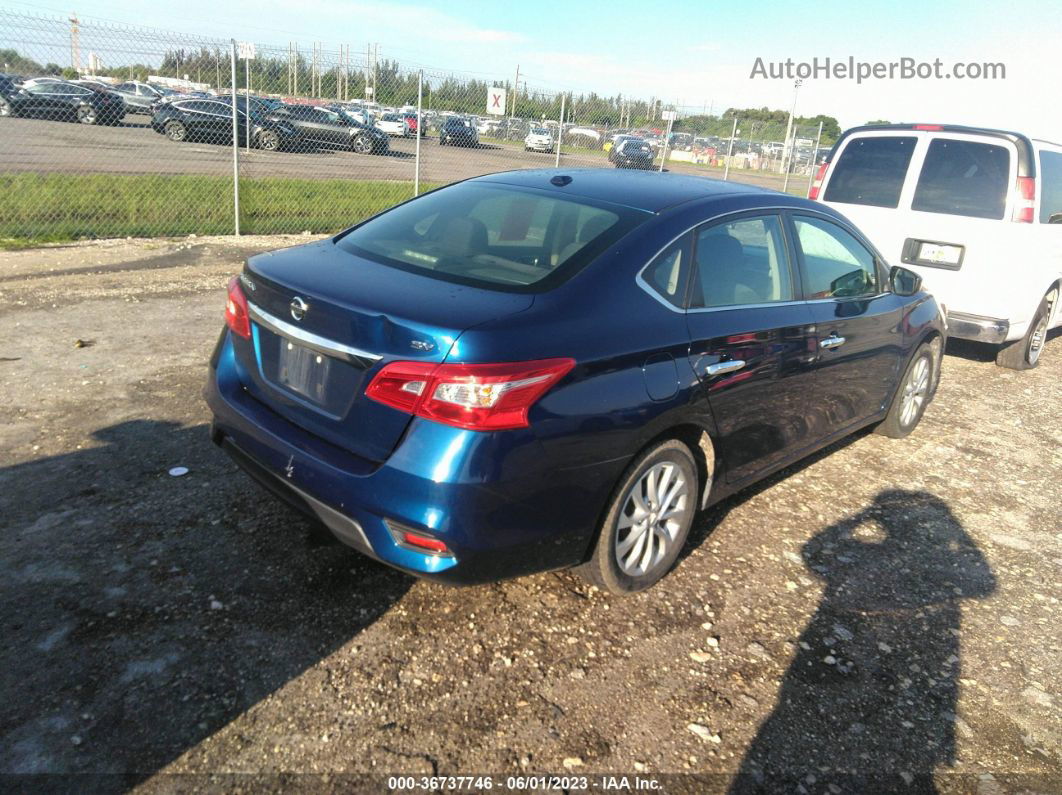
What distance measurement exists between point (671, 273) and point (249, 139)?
12548mm

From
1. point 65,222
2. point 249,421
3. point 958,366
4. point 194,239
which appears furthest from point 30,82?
point 958,366

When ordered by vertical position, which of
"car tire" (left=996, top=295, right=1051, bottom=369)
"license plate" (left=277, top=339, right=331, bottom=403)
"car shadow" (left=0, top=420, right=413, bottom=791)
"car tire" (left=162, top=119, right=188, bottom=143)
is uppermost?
"license plate" (left=277, top=339, right=331, bottom=403)

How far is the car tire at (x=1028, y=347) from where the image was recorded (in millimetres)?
7699

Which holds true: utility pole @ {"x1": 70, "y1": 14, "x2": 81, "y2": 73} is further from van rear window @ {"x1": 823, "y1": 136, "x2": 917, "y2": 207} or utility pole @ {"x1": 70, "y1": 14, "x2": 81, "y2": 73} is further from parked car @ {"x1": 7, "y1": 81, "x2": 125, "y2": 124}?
van rear window @ {"x1": 823, "y1": 136, "x2": 917, "y2": 207}

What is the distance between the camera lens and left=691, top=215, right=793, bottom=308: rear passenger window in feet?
11.6

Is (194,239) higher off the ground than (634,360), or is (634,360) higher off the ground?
(634,360)

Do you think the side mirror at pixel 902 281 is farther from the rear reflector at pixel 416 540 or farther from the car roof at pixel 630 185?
the rear reflector at pixel 416 540

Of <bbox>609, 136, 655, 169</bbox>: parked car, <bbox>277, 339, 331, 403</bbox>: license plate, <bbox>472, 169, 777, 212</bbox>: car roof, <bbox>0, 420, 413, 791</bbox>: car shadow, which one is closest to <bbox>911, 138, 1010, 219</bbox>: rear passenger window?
<bbox>472, 169, 777, 212</bbox>: car roof

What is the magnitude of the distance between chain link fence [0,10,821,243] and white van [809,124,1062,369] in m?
3.36

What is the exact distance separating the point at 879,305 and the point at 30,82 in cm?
1100

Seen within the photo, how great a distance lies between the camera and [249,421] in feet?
10.4

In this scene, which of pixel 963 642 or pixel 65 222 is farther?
pixel 65 222

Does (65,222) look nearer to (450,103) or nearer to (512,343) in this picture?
(450,103)

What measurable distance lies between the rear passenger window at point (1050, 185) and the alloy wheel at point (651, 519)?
18.5 feet
